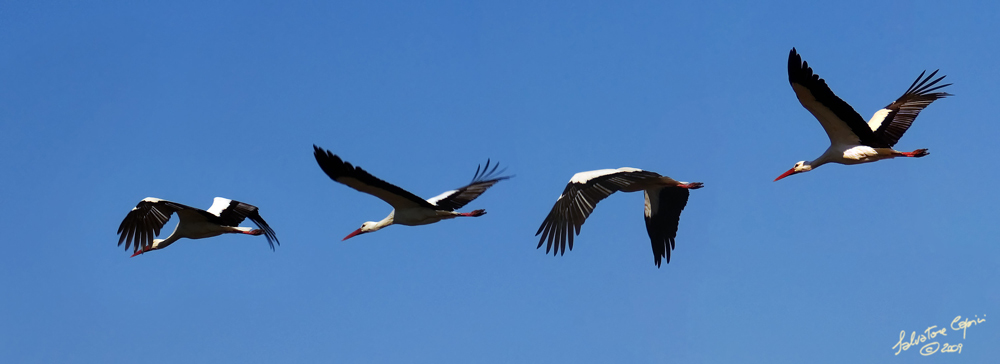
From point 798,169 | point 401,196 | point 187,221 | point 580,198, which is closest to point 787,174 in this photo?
point 798,169

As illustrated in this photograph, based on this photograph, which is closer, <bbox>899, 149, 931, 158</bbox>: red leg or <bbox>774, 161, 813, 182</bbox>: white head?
<bbox>899, 149, 931, 158</bbox>: red leg

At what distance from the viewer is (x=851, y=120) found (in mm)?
17719

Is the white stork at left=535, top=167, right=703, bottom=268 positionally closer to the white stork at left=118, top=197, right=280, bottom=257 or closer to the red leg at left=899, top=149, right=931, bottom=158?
the red leg at left=899, top=149, right=931, bottom=158

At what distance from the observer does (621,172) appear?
17469 mm

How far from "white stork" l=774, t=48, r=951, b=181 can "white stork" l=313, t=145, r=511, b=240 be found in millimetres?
5623

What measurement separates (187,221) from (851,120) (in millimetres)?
12188

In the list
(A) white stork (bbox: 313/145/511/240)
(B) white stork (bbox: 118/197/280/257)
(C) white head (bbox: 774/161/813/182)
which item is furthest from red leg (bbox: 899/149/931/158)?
(B) white stork (bbox: 118/197/280/257)

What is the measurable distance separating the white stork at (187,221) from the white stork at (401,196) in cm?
193

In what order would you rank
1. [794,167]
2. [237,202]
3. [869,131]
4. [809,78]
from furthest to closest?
1. [237,202]
2. [794,167]
3. [869,131]
4. [809,78]

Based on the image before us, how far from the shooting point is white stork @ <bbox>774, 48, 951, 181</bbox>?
1698 centimetres

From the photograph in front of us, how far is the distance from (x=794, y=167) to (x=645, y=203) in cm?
276

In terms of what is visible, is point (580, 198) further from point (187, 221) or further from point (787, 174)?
point (187, 221)

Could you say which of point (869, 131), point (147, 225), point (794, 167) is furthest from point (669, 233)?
point (147, 225)

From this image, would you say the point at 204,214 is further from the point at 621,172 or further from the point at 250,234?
the point at 621,172
